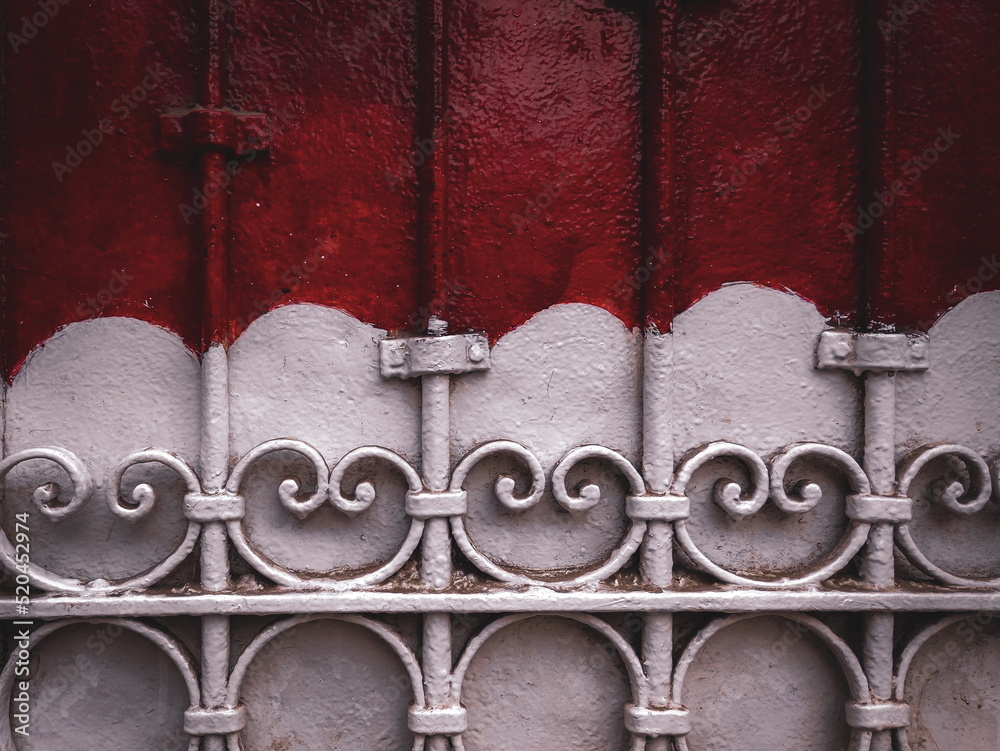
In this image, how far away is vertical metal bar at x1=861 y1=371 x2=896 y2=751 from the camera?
1.23 metres

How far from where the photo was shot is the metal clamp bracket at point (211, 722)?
1190 millimetres

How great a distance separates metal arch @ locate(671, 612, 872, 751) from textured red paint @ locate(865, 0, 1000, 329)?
608mm

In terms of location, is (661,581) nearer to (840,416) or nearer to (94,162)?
(840,416)

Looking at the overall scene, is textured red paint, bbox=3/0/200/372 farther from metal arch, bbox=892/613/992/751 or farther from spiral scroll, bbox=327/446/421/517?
metal arch, bbox=892/613/992/751

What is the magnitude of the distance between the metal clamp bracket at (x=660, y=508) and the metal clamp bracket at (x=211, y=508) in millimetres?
734

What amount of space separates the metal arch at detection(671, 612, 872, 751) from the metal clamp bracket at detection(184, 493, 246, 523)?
2.88ft

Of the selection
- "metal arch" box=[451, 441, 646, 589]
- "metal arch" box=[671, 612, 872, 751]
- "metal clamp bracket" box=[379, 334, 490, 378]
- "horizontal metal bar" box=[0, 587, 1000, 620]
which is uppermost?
"metal clamp bracket" box=[379, 334, 490, 378]

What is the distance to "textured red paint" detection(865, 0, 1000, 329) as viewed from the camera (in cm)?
126

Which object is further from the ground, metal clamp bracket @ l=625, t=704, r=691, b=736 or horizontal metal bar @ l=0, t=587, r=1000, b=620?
horizontal metal bar @ l=0, t=587, r=1000, b=620

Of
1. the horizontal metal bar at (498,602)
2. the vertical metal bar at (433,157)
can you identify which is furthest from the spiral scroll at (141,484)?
the vertical metal bar at (433,157)

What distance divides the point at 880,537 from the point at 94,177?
1632 mm

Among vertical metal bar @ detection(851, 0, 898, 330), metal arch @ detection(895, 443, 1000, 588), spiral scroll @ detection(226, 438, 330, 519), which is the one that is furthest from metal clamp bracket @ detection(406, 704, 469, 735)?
vertical metal bar @ detection(851, 0, 898, 330)

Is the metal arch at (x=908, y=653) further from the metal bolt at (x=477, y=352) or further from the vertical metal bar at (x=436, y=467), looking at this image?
the metal bolt at (x=477, y=352)

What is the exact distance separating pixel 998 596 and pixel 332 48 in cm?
164
